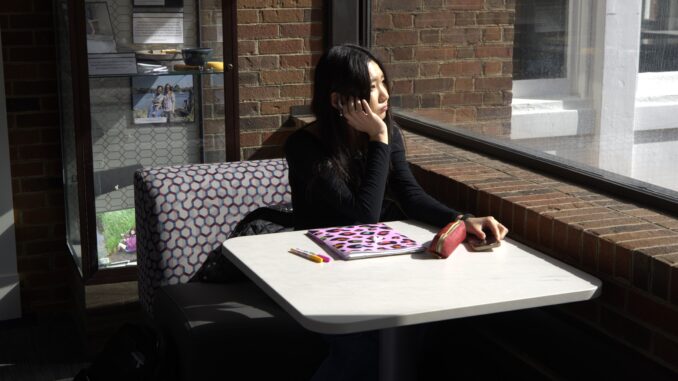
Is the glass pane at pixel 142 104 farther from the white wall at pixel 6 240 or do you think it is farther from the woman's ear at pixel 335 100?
the woman's ear at pixel 335 100

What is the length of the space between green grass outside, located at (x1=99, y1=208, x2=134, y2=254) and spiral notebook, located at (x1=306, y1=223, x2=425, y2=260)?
1623 millimetres

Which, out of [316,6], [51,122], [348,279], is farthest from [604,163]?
[51,122]

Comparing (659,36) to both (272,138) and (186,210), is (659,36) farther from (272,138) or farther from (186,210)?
(272,138)

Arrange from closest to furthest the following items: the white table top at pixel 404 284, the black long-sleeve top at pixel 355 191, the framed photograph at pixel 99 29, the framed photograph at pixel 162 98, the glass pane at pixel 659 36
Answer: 1. the white table top at pixel 404 284
2. the glass pane at pixel 659 36
3. the black long-sleeve top at pixel 355 191
4. the framed photograph at pixel 99 29
5. the framed photograph at pixel 162 98

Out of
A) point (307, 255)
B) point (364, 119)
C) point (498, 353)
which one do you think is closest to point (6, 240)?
point (364, 119)

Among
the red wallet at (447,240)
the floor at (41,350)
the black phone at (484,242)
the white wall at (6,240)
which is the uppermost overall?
the red wallet at (447,240)

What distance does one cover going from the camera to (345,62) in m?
3.23

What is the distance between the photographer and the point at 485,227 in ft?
9.64

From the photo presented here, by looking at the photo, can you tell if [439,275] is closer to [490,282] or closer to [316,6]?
[490,282]

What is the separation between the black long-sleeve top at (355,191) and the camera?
317 cm

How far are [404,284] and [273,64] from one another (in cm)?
228

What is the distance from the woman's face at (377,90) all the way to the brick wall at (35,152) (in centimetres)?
196

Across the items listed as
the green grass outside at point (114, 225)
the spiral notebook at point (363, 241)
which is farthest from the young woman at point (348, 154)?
the green grass outside at point (114, 225)

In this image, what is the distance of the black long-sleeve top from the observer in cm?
317
